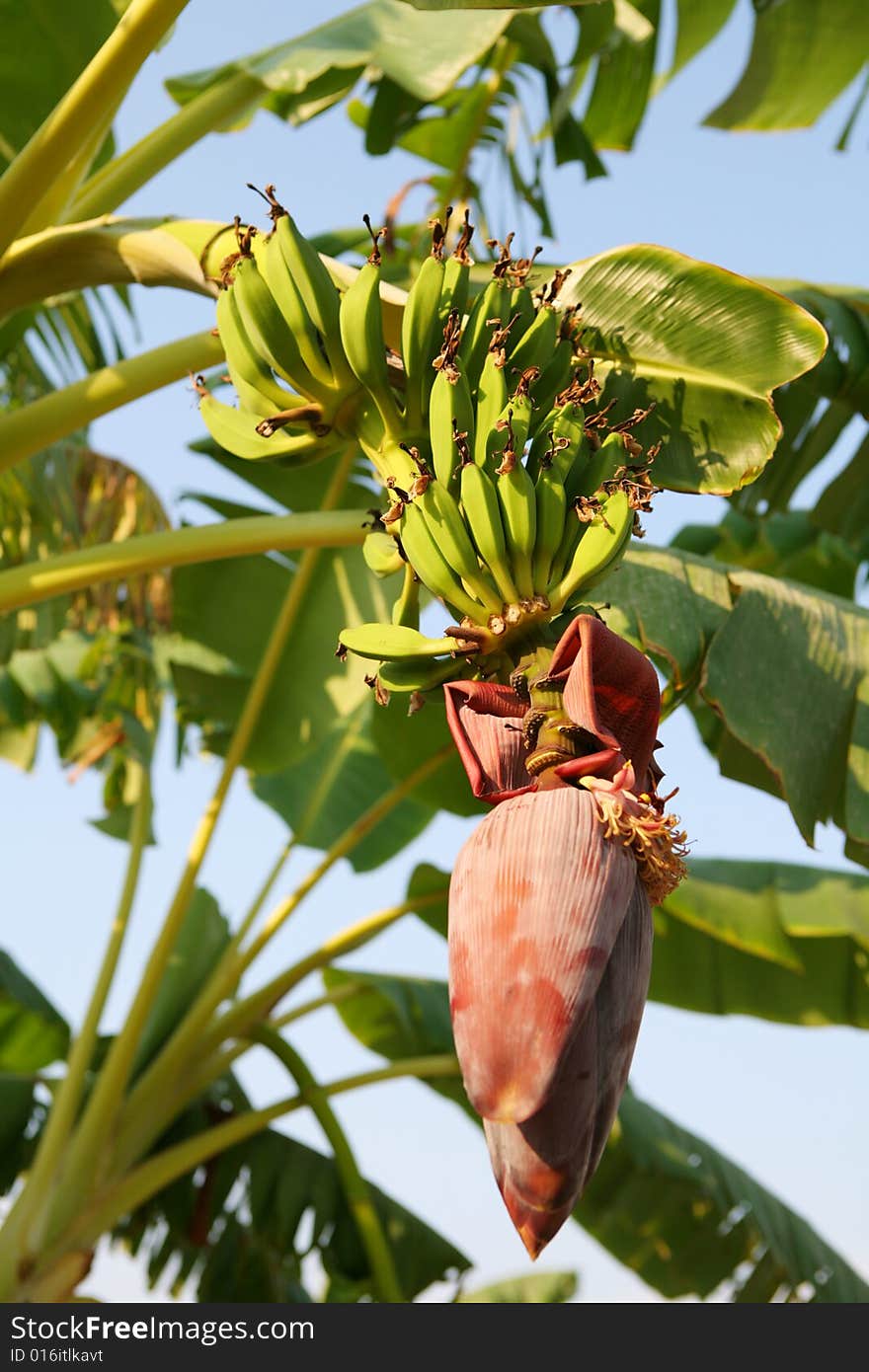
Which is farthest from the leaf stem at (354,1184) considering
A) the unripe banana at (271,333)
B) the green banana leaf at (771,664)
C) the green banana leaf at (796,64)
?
the green banana leaf at (796,64)

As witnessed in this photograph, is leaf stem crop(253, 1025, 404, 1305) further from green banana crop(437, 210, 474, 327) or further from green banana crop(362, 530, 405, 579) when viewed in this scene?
green banana crop(437, 210, 474, 327)

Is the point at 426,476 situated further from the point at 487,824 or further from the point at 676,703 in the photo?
the point at 676,703

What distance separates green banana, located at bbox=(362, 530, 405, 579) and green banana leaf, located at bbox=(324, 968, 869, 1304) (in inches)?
97.7

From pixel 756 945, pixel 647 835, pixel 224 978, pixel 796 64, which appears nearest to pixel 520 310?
pixel 647 835

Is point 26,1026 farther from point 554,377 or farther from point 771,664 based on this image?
point 554,377

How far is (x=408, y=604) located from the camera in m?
1.34

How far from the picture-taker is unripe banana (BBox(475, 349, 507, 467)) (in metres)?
1.25

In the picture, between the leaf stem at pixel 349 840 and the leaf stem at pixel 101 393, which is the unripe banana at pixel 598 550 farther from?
the leaf stem at pixel 349 840

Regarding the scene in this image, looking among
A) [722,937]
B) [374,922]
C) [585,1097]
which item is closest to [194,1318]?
[374,922]

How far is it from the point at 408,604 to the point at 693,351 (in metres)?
0.47

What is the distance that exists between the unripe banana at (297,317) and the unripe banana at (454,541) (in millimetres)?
272

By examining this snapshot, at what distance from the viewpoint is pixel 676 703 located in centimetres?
203

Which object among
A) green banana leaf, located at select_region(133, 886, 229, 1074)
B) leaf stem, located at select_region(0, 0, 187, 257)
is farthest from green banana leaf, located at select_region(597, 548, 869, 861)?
green banana leaf, located at select_region(133, 886, 229, 1074)

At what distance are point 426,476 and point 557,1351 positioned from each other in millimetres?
2076
